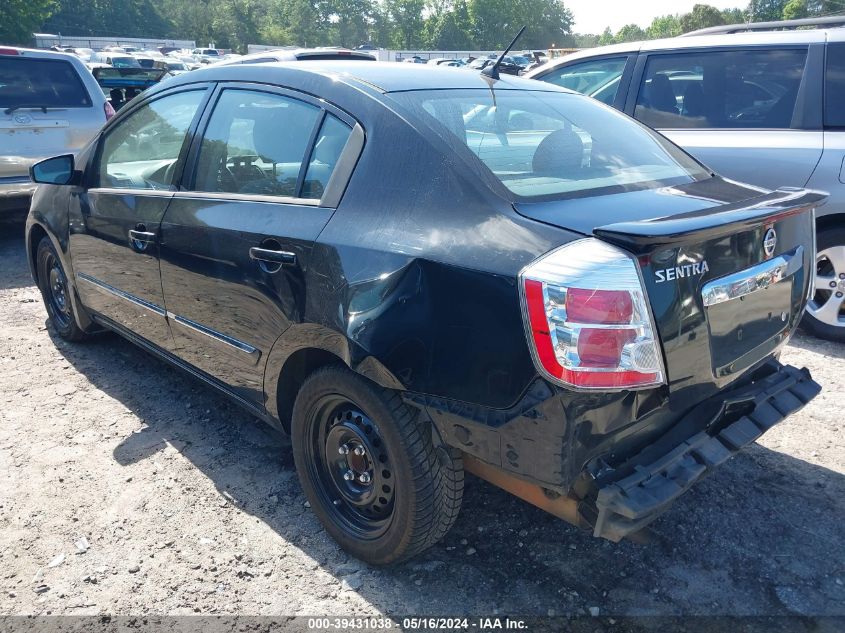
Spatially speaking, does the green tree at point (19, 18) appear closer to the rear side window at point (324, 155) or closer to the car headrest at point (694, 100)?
the car headrest at point (694, 100)

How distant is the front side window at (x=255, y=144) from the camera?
2760mm

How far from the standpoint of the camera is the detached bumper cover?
6.58 feet

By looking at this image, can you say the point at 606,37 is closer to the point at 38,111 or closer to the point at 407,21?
the point at 407,21

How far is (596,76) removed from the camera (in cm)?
548

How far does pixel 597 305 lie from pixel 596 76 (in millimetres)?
4155

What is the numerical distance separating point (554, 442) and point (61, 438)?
277 centimetres

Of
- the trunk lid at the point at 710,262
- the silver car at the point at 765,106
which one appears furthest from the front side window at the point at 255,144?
the silver car at the point at 765,106

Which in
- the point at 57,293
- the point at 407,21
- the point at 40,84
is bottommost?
the point at 57,293

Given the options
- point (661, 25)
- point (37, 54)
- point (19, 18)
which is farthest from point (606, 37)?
point (37, 54)

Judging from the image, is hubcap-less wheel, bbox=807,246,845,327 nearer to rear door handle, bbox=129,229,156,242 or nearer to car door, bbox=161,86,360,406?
car door, bbox=161,86,360,406

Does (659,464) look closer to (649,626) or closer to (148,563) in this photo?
(649,626)

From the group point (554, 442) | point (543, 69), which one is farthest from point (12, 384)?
point (543, 69)

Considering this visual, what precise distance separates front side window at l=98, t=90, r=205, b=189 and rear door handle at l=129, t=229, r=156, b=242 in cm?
24

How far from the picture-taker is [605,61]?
17.7ft
